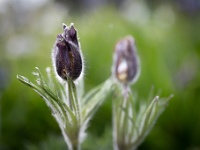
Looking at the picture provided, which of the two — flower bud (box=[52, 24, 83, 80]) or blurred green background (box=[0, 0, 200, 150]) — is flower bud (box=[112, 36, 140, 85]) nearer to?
blurred green background (box=[0, 0, 200, 150])

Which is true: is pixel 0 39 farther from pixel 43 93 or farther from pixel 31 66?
pixel 43 93

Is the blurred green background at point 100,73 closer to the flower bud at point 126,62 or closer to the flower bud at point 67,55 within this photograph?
the flower bud at point 126,62

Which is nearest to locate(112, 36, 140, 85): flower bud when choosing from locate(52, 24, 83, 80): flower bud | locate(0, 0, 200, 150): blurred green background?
locate(0, 0, 200, 150): blurred green background

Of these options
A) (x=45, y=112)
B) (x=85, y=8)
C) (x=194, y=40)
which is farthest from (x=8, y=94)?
(x=85, y=8)

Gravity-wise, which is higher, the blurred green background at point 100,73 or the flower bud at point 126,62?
the blurred green background at point 100,73

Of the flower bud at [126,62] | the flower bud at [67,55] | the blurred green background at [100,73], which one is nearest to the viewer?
the flower bud at [67,55]

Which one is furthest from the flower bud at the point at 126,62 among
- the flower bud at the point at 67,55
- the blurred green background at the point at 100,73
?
the flower bud at the point at 67,55

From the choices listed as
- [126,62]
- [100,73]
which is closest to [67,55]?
[126,62]
